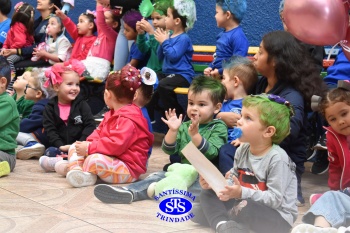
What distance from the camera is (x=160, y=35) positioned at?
258 inches

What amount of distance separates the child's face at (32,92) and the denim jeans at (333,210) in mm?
3602

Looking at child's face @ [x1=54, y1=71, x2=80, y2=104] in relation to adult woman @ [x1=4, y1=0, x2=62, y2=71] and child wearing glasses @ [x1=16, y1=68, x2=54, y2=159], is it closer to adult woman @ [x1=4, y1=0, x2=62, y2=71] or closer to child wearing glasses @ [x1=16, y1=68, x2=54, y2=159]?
child wearing glasses @ [x1=16, y1=68, x2=54, y2=159]

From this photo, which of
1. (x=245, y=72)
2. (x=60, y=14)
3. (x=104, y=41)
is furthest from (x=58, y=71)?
(x=60, y=14)

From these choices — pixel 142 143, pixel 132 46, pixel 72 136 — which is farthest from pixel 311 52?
pixel 132 46

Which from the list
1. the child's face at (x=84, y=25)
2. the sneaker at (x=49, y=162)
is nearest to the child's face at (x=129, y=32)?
the child's face at (x=84, y=25)

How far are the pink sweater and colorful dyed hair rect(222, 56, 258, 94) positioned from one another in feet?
9.23

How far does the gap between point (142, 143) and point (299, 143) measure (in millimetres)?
1166

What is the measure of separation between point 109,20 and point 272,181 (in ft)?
14.2

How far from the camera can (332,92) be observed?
13.6 ft

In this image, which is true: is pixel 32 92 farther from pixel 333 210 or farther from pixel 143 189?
pixel 333 210

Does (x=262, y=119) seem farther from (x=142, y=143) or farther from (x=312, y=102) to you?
(x=142, y=143)

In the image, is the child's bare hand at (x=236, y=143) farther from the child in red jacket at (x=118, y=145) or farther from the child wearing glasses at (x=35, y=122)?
the child wearing glasses at (x=35, y=122)

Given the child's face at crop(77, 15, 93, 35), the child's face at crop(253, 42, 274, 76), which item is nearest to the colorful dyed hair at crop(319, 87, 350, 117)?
the child's face at crop(253, 42, 274, 76)

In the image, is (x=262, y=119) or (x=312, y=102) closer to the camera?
(x=262, y=119)
